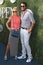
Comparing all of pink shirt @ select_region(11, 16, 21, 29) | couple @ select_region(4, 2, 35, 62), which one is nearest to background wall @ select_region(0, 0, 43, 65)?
couple @ select_region(4, 2, 35, 62)

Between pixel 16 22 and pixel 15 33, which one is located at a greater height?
pixel 16 22

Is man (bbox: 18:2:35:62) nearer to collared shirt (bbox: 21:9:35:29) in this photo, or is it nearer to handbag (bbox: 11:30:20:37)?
collared shirt (bbox: 21:9:35:29)

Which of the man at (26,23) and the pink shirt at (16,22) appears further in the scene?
the pink shirt at (16,22)

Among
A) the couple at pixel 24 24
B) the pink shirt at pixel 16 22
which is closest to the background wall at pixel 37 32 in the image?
the couple at pixel 24 24

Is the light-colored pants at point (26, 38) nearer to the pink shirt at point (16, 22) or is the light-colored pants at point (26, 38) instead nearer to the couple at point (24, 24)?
the couple at point (24, 24)

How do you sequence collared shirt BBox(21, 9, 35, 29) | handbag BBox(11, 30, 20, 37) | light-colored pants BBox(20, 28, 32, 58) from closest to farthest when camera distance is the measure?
collared shirt BBox(21, 9, 35, 29), light-colored pants BBox(20, 28, 32, 58), handbag BBox(11, 30, 20, 37)

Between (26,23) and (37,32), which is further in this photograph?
(37,32)

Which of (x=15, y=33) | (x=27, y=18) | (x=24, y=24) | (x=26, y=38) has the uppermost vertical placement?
(x=27, y=18)

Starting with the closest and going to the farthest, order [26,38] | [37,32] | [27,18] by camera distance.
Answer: [27,18] < [26,38] < [37,32]

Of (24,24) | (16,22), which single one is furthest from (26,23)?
(16,22)

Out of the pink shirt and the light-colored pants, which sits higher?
the pink shirt

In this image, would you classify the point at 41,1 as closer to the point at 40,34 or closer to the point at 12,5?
the point at 40,34

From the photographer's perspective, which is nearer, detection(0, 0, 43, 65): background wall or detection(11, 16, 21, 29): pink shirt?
detection(0, 0, 43, 65): background wall

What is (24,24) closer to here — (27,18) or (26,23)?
(26,23)
